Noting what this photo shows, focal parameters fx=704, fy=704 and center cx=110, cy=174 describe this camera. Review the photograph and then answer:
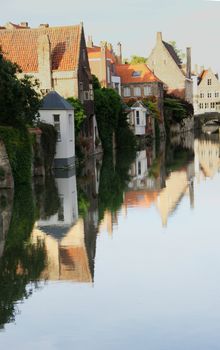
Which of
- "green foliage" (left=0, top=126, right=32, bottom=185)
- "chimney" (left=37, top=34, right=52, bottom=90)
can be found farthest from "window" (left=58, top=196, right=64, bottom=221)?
"chimney" (left=37, top=34, right=52, bottom=90)

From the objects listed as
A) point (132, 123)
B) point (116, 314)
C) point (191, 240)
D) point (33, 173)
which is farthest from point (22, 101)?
point (132, 123)

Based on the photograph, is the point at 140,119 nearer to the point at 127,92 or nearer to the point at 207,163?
the point at 127,92

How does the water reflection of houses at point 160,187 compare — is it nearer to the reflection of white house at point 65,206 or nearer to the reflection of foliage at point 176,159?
the reflection of foliage at point 176,159

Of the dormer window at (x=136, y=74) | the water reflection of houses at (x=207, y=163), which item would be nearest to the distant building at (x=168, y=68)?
the dormer window at (x=136, y=74)

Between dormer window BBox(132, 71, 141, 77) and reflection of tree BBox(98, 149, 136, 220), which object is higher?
dormer window BBox(132, 71, 141, 77)

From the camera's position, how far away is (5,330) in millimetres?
8523

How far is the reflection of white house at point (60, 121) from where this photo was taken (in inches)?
1330

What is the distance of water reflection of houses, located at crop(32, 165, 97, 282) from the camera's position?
11.5 m

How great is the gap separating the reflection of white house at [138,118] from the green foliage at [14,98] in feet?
102

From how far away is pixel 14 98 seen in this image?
26.5 meters

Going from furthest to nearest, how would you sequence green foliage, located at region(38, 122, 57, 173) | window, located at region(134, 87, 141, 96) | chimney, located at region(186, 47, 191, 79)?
chimney, located at region(186, 47, 191, 79)
window, located at region(134, 87, 141, 96)
green foliage, located at region(38, 122, 57, 173)

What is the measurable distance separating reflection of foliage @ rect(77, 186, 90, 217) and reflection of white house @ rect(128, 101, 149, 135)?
34.8m

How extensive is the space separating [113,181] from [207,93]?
86051mm

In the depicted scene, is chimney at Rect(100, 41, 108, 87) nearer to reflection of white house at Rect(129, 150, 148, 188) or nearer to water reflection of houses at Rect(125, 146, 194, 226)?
reflection of white house at Rect(129, 150, 148, 188)
